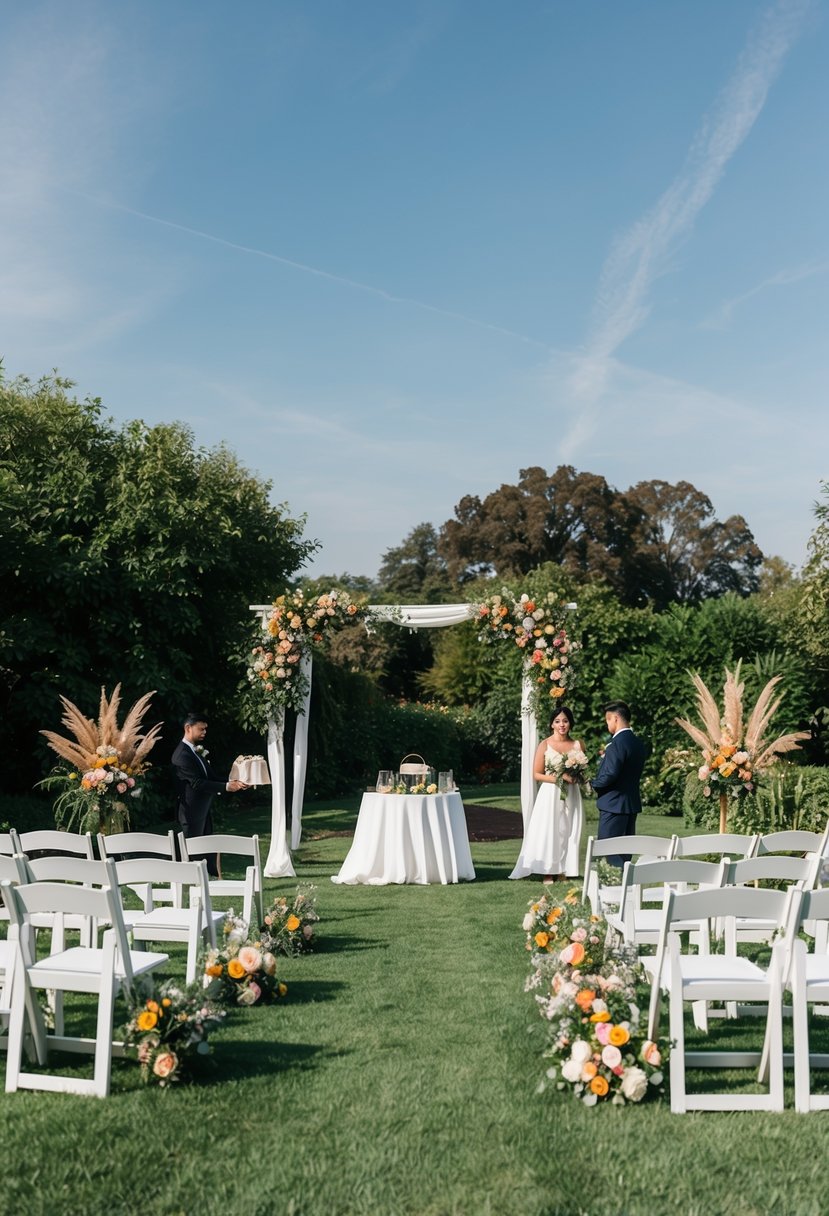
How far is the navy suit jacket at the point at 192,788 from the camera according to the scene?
9.76 m

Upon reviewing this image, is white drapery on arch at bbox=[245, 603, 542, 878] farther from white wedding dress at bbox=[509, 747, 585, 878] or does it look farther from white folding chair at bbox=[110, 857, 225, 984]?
white folding chair at bbox=[110, 857, 225, 984]

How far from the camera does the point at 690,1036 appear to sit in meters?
5.52

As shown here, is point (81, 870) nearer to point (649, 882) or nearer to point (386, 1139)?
point (386, 1139)

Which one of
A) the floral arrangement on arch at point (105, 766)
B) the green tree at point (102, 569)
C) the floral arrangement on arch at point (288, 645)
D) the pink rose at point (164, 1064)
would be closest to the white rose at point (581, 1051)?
the pink rose at point (164, 1064)

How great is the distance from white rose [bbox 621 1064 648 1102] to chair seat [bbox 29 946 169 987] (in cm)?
218

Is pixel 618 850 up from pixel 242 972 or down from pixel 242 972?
up

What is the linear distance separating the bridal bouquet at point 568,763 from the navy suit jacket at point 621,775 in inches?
47.7

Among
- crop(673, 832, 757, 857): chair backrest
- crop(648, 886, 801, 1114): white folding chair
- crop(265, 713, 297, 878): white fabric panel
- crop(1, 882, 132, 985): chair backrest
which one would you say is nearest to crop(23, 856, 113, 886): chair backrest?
crop(1, 882, 132, 985): chair backrest

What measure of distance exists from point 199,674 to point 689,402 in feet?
31.1

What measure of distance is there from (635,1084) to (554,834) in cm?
672

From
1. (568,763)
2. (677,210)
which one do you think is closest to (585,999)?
(568,763)

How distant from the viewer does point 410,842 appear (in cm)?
1098

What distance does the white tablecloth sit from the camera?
10930 mm

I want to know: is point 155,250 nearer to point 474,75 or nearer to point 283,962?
point 474,75
